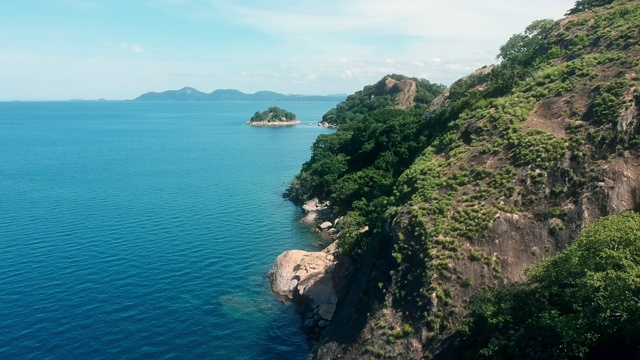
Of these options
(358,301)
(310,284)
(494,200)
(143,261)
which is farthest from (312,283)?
(143,261)

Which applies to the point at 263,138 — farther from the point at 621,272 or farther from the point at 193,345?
the point at 621,272

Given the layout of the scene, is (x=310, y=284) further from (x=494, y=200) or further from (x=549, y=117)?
(x=549, y=117)

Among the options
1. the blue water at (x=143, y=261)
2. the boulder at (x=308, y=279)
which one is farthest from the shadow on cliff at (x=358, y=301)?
the boulder at (x=308, y=279)

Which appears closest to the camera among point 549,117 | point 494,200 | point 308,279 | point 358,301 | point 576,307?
point 576,307

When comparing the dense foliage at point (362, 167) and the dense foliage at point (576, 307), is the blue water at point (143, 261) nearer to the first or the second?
the dense foliage at point (362, 167)

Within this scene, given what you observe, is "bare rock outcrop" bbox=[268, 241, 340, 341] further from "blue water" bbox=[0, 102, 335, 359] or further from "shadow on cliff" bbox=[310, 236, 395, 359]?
"shadow on cliff" bbox=[310, 236, 395, 359]

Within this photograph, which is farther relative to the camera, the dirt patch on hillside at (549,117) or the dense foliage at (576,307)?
the dirt patch on hillside at (549,117)

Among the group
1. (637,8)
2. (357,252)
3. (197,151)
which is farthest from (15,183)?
(637,8)

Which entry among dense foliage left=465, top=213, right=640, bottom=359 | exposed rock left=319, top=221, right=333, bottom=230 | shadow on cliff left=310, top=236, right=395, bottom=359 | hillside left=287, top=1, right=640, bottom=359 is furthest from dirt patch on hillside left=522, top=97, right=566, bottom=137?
exposed rock left=319, top=221, right=333, bottom=230
